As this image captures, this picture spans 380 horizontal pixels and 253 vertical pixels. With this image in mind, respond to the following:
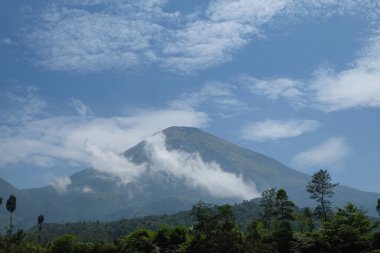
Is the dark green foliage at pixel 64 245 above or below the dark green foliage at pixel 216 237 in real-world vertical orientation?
below

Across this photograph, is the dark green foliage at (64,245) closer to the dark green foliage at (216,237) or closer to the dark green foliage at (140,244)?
the dark green foliage at (140,244)

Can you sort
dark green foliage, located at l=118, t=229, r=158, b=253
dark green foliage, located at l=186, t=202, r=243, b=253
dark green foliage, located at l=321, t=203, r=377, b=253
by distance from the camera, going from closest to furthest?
dark green foliage, located at l=186, t=202, r=243, b=253
dark green foliage, located at l=321, t=203, r=377, b=253
dark green foliage, located at l=118, t=229, r=158, b=253

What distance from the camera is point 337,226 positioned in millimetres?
42281

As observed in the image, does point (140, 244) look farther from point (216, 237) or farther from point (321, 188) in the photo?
point (321, 188)

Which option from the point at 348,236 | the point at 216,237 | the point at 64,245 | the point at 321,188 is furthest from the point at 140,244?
the point at 321,188

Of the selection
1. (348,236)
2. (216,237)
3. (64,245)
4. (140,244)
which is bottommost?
(64,245)

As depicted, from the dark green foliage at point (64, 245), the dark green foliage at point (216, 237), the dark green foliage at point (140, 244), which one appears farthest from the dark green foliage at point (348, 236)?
the dark green foliage at point (64, 245)

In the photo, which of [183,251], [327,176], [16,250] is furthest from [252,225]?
[16,250]

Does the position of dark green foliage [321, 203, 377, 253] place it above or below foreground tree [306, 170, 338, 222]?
below

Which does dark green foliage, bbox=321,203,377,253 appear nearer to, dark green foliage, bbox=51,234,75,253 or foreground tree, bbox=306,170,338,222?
foreground tree, bbox=306,170,338,222

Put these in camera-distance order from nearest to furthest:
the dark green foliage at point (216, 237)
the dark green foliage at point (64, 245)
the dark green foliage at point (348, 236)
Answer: the dark green foliage at point (216, 237), the dark green foliage at point (348, 236), the dark green foliage at point (64, 245)

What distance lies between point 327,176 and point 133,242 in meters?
29.2

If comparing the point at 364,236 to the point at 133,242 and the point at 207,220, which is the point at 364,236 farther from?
the point at 133,242

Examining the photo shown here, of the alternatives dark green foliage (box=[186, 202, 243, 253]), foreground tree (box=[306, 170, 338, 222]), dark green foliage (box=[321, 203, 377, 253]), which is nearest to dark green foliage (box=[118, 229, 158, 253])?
dark green foliage (box=[186, 202, 243, 253])
